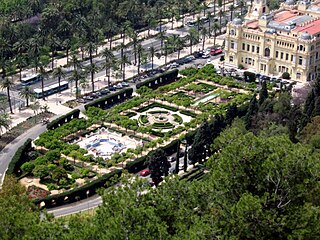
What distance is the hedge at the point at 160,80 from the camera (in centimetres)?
13250

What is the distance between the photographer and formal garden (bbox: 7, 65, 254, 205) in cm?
9669

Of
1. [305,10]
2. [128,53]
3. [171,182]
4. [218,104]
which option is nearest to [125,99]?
[218,104]

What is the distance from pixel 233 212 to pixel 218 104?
7152 centimetres

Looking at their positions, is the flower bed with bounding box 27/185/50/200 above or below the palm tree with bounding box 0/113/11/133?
below

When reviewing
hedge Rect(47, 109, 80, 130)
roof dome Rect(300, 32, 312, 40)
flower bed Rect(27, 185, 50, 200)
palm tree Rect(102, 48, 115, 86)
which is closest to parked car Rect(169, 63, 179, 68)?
palm tree Rect(102, 48, 115, 86)

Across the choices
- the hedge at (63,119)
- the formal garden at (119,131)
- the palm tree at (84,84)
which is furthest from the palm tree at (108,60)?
the hedge at (63,119)

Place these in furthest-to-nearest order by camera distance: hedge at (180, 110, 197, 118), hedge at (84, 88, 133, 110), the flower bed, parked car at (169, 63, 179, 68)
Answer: parked car at (169, 63, 179, 68) < hedge at (84, 88, 133, 110) < hedge at (180, 110, 197, 118) < the flower bed

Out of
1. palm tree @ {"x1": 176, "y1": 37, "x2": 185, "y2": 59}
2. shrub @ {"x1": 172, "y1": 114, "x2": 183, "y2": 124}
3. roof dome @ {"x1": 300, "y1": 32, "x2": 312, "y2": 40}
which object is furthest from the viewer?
palm tree @ {"x1": 176, "y1": 37, "x2": 185, "y2": 59}

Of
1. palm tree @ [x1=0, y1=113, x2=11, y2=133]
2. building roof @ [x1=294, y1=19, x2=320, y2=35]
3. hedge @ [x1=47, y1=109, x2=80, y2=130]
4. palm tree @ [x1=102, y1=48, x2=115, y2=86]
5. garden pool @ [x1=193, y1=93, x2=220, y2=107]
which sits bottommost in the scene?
garden pool @ [x1=193, y1=93, x2=220, y2=107]

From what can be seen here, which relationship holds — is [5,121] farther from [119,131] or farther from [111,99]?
[111,99]

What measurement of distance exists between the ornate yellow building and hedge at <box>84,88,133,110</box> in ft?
93.8

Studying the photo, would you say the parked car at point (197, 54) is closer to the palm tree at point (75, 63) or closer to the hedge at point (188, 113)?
the palm tree at point (75, 63)

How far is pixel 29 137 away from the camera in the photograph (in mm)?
110500

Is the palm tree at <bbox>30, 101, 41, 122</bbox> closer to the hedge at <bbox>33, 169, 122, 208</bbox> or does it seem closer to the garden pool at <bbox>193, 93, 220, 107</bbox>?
the hedge at <bbox>33, 169, 122, 208</bbox>
